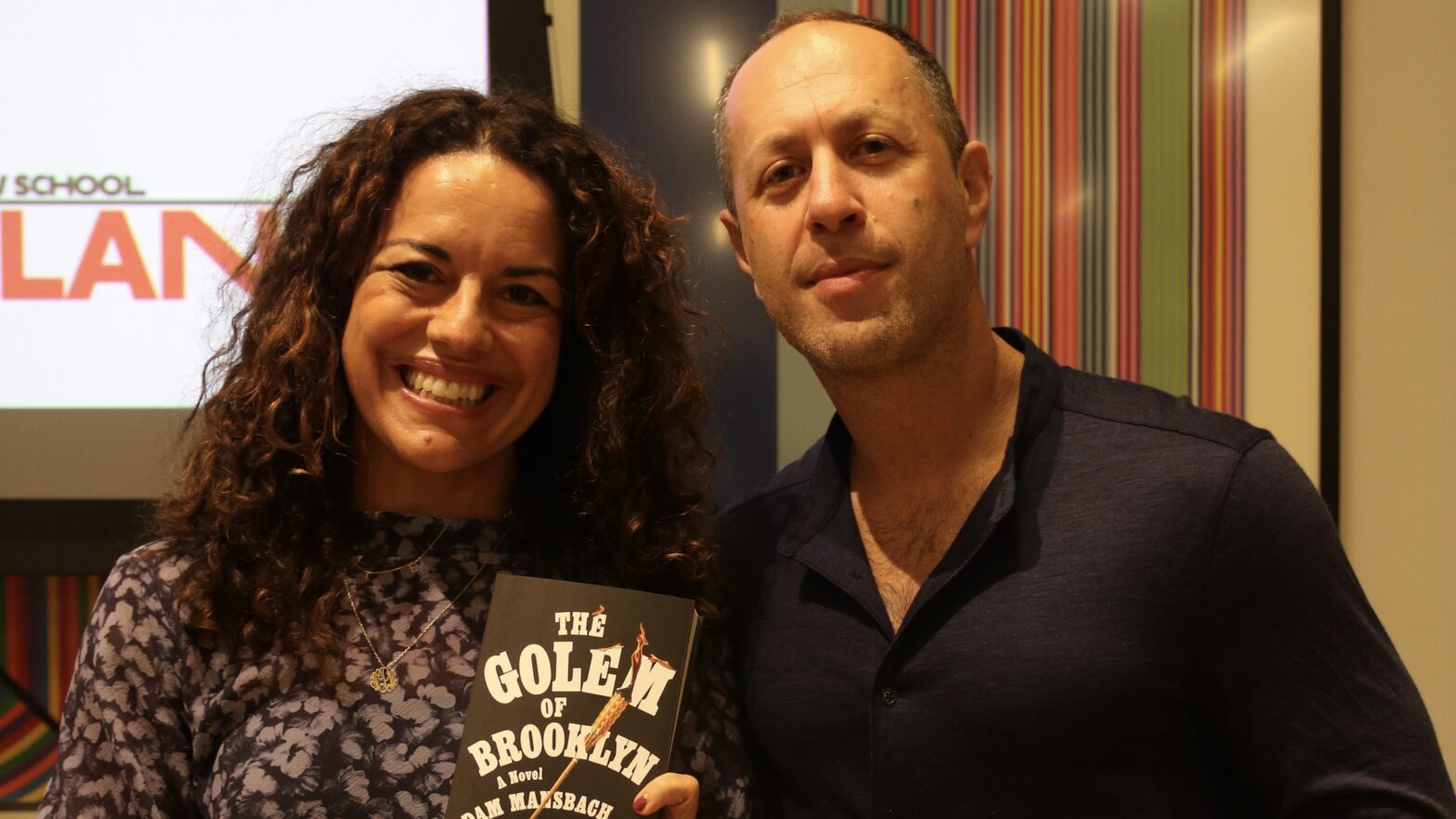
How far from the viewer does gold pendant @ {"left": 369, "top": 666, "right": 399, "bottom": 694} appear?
1.29 metres

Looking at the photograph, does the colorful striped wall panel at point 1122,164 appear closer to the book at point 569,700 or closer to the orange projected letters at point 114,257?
the book at point 569,700

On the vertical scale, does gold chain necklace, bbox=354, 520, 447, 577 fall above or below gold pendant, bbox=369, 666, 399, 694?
above

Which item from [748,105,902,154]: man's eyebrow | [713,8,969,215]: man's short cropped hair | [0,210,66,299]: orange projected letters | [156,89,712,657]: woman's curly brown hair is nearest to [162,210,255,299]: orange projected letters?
[0,210,66,299]: orange projected letters

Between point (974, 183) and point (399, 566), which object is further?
point (974, 183)

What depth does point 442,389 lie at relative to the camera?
1315 mm

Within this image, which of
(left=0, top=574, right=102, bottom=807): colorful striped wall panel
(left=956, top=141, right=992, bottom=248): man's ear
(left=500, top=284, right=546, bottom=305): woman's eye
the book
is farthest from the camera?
(left=0, top=574, right=102, bottom=807): colorful striped wall panel

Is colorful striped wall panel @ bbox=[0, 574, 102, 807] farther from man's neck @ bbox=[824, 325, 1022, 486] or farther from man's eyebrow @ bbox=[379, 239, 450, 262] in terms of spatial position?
man's neck @ bbox=[824, 325, 1022, 486]

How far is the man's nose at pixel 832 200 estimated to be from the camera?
1348 mm

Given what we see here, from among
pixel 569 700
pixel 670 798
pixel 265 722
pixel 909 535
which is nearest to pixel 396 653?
pixel 265 722

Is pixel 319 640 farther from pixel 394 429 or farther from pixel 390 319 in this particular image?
pixel 390 319

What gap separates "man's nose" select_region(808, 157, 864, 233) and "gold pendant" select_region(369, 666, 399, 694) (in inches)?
29.2

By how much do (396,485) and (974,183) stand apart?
0.88 meters

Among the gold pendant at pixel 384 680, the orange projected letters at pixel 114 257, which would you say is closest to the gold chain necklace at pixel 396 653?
the gold pendant at pixel 384 680

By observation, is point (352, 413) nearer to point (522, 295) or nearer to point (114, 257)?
point (522, 295)
